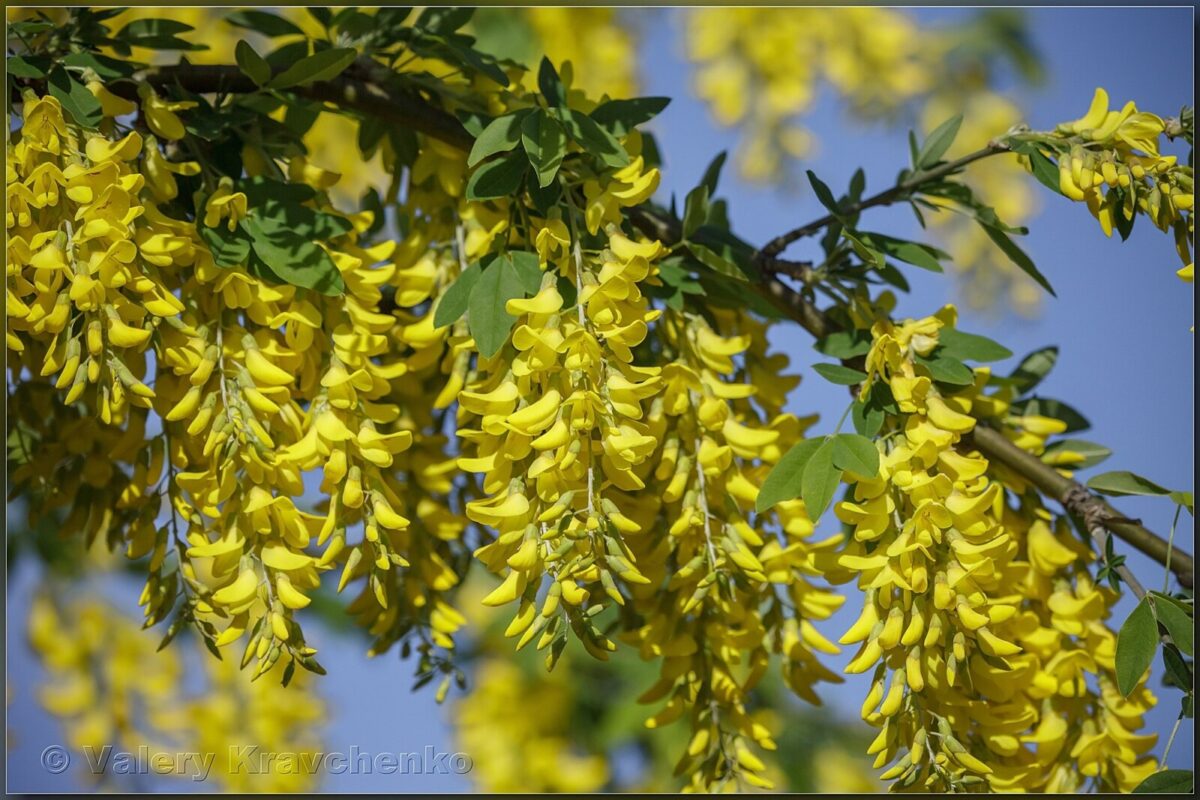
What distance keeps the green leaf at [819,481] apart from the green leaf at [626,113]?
32cm

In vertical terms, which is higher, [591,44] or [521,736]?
[591,44]

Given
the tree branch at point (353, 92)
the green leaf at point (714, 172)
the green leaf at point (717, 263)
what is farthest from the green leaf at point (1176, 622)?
the tree branch at point (353, 92)

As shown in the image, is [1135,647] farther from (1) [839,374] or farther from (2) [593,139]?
(2) [593,139]

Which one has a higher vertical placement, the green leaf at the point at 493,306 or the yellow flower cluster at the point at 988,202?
the yellow flower cluster at the point at 988,202

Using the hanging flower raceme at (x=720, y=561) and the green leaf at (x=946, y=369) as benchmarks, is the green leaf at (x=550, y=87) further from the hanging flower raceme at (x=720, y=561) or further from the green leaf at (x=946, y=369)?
the green leaf at (x=946, y=369)

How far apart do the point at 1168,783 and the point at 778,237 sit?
1.87 feet

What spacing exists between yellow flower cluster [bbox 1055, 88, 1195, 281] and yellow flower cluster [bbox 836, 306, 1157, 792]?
0.16 m

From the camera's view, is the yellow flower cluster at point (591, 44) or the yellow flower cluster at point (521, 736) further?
the yellow flower cluster at point (591, 44)

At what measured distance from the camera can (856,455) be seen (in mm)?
851

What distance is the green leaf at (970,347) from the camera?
932 millimetres

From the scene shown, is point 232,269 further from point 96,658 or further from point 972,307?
point 972,307

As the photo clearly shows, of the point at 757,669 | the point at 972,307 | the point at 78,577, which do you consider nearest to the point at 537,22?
the point at 972,307

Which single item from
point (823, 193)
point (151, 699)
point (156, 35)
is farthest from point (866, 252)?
point (151, 699)

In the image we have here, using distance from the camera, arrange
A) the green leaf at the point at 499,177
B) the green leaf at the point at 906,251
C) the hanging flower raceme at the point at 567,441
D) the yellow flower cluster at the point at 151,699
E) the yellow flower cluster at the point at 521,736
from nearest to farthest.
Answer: the hanging flower raceme at the point at 567,441 < the green leaf at the point at 499,177 < the green leaf at the point at 906,251 < the yellow flower cluster at the point at 151,699 < the yellow flower cluster at the point at 521,736
